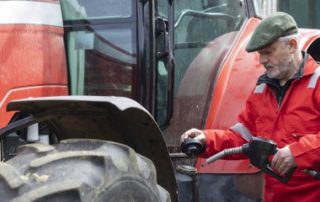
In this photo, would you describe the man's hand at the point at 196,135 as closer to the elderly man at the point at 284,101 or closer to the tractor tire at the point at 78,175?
the elderly man at the point at 284,101

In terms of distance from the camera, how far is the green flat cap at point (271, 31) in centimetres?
296

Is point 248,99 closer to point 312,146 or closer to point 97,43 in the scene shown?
point 312,146

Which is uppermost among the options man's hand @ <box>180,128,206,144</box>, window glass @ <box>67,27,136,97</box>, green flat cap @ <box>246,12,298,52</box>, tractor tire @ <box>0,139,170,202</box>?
green flat cap @ <box>246,12,298,52</box>

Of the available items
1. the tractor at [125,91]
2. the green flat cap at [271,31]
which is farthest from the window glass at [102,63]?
the green flat cap at [271,31]

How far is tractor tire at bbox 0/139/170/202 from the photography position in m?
2.05

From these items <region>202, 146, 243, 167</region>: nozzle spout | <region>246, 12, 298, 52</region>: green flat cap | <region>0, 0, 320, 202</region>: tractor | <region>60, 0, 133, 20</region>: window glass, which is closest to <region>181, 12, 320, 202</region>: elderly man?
<region>246, 12, 298, 52</region>: green flat cap

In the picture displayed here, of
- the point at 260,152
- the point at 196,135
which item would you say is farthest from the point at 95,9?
the point at 260,152

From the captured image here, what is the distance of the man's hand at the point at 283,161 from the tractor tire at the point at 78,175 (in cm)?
61

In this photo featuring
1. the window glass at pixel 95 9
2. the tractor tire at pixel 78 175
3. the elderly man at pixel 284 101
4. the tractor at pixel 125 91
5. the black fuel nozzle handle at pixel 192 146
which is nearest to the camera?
the tractor tire at pixel 78 175

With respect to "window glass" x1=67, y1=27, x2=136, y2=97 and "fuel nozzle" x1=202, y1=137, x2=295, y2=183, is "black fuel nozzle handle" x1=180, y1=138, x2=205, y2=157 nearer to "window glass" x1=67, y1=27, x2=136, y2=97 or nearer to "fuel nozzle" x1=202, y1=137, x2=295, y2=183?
"fuel nozzle" x1=202, y1=137, x2=295, y2=183

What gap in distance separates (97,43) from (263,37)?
0.77 metres

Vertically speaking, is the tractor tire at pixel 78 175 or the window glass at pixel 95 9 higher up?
the window glass at pixel 95 9

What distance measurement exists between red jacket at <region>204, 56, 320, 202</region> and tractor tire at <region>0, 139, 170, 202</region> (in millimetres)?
719

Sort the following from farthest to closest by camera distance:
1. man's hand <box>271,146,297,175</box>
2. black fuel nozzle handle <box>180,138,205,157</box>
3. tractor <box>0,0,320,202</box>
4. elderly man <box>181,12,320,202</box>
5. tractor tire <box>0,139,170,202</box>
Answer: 1. black fuel nozzle handle <box>180,138,205,157</box>
2. elderly man <box>181,12,320,202</box>
3. man's hand <box>271,146,297,175</box>
4. tractor <box>0,0,320,202</box>
5. tractor tire <box>0,139,170,202</box>
